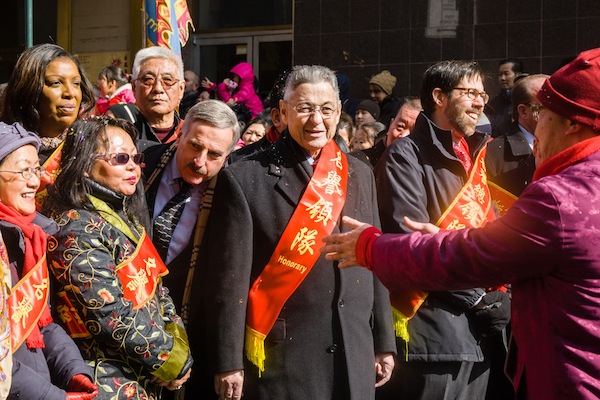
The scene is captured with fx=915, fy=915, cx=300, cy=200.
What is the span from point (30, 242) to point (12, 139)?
0.37 meters

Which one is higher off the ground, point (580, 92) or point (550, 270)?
point (580, 92)

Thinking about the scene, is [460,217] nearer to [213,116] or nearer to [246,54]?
[213,116]

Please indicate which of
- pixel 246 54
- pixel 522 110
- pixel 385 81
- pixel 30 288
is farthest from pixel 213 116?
pixel 246 54

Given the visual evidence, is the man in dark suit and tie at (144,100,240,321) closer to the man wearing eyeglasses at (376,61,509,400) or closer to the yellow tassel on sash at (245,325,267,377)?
the yellow tassel on sash at (245,325,267,377)

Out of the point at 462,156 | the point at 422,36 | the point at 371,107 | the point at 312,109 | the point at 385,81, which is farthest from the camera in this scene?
the point at 422,36

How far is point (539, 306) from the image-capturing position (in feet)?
9.29

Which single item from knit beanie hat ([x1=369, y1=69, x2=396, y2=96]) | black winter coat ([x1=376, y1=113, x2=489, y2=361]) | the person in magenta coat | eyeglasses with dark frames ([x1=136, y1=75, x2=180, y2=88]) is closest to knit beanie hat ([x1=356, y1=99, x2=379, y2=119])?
knit beanie hat ([x1=369, y1=69, x2=396, y2=96])

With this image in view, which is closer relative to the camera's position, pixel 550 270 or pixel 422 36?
pixel 550 270

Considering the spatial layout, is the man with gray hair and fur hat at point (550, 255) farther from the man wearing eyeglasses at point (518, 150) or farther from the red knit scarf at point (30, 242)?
the man wearing eyeglasses at point (518, 150)

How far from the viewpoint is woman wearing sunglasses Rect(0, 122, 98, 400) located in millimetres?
3057

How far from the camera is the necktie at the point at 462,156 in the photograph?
4758 mm

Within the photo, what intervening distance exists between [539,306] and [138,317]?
1491mm

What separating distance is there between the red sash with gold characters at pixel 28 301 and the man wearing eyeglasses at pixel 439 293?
1810mm

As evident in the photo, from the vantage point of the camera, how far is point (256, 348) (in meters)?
3.84
